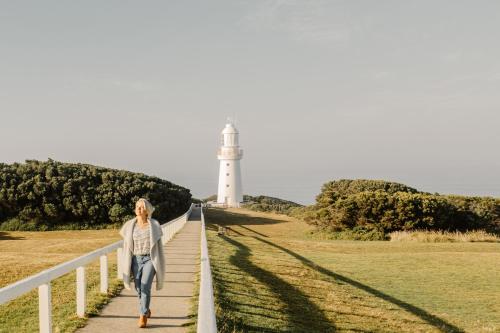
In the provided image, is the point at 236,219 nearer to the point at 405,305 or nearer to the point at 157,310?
the point at 405,305

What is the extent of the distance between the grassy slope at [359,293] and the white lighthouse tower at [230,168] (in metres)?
51.3

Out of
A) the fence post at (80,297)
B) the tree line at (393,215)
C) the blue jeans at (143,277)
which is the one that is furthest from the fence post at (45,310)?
the tree line at (393,215)

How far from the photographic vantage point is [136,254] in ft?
27.6

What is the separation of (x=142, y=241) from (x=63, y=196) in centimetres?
4067

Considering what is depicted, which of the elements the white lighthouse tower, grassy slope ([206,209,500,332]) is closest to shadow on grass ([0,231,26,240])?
grassy slope ([206,209,500,332])

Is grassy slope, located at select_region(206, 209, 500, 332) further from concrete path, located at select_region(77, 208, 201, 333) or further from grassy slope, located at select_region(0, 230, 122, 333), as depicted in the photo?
grassy slope, located at select_region(0, 230, 122, 333)

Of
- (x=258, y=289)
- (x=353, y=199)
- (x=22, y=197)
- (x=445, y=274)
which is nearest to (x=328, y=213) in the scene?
(x=353, y=199)

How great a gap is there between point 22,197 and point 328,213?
2640cm

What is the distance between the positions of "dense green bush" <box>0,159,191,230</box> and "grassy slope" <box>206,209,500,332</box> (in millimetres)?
25043

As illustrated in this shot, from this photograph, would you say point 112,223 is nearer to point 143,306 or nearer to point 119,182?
point 119,182

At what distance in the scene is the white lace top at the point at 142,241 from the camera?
8.35m

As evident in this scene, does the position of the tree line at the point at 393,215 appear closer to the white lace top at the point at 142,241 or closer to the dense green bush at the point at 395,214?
the dense green bush at the point at 395,214

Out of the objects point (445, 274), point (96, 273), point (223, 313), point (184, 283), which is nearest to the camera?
point (223, 313)

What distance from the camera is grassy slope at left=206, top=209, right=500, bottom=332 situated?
11141 mm
